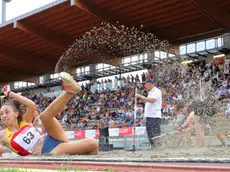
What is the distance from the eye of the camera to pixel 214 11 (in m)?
18.9

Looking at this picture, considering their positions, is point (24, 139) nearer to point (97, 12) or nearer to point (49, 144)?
point (49, 144)

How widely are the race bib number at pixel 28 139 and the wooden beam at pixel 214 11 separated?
48.9 feet

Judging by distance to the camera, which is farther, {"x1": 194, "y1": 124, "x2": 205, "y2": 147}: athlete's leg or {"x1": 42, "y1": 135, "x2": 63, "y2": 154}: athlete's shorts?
{"x1": 194, "y1": 124, "x2": 205, "y2": 147}: athlete's leg

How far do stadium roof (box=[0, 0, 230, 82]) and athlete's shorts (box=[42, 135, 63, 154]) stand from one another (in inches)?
585

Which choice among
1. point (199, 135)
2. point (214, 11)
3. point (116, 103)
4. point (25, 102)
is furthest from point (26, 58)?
point (25, 102)

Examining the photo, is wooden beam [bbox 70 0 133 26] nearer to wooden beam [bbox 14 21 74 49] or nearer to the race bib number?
wooden beam [bbox 14 21 74 49]

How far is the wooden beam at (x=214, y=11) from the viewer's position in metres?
18.1

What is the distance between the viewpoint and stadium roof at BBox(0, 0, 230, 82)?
A: 19062mm

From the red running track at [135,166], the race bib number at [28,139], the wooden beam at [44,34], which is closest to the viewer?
the red running track at [135,166]

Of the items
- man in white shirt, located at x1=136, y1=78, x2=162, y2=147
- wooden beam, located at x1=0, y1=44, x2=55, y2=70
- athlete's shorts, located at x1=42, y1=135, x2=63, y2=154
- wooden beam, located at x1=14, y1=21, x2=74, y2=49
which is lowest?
athlete's shorts, located at x1=42, y1=135, x2=63, y2=154

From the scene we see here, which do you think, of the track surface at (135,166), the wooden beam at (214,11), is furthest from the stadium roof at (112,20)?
the track surface at (135,166)

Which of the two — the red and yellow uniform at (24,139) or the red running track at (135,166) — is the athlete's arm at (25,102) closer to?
the red and yellow uniform at (24,139)

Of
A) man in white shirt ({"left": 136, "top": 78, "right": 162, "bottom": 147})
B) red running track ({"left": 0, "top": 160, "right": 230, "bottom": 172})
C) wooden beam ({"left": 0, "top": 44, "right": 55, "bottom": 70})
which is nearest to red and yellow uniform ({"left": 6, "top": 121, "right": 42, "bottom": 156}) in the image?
red running track ({"left": 0, "top": 160, "right": 230, "bottom": 172})

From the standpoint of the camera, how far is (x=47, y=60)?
30.2m
